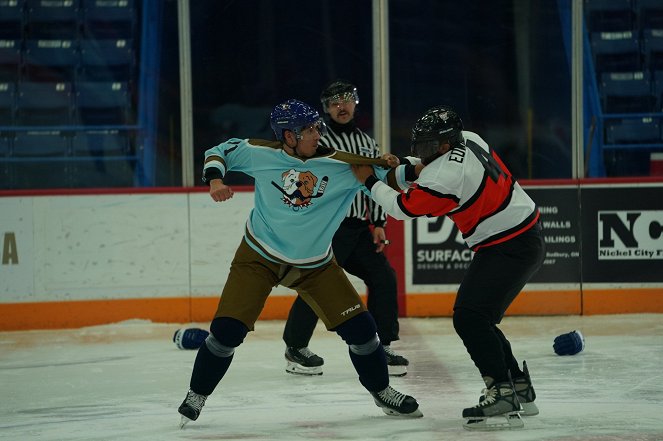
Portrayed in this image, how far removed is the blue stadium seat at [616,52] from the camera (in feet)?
25.7

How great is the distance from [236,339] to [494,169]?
1.17 meters

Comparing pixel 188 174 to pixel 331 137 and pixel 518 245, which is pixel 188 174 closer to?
pixel 331 137

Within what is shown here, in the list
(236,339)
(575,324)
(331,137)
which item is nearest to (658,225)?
(575,324)

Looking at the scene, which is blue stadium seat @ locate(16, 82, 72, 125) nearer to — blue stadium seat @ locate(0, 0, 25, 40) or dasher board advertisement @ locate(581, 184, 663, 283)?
blue stadium seat @ locate(0, 0, 25, 40)

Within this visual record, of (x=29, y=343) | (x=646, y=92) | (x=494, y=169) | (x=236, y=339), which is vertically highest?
(x=646, y=92)

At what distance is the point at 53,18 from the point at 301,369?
382 centimetres

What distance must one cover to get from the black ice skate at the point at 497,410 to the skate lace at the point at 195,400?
3.30 ft

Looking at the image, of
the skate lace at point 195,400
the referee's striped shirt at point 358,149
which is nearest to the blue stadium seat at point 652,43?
the referee's striped shirt at point 358,149

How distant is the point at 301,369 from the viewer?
536 cm

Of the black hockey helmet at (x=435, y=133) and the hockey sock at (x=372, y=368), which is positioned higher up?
the black hockey helmet at (x=435, y=133)

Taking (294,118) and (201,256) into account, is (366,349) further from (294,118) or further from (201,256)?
(201,256)

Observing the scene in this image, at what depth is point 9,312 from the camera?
6.96 metres

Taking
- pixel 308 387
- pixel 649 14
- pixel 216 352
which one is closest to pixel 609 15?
pixel 649 14

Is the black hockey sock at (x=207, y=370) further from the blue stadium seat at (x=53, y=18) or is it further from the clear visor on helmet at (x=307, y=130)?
the blue stadium seat at (x=53, y=18)
